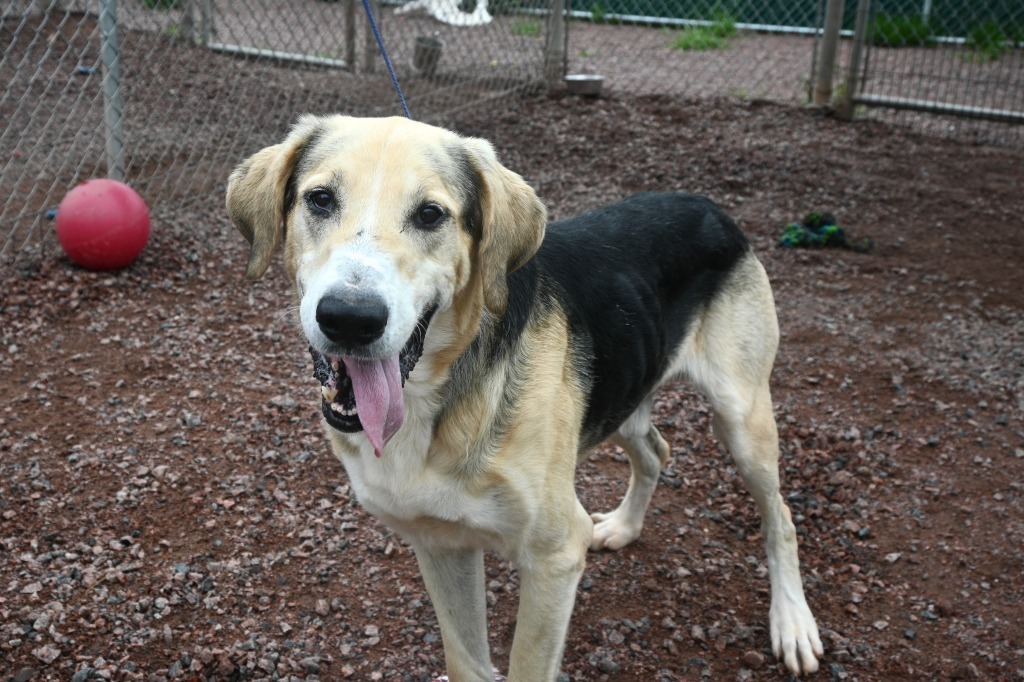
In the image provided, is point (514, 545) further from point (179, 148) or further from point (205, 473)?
point (179, 148)

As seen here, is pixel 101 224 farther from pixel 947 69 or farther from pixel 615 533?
pixel 947 69

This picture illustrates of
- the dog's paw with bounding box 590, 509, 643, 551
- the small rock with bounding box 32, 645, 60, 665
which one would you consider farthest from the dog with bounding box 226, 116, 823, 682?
the small rock with bounding box 32, 645, 60, 665

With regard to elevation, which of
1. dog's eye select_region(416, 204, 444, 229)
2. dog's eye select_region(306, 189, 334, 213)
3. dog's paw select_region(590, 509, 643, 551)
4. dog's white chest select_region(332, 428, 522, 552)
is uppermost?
dog's eye select_region(306, 189, 334, 213)

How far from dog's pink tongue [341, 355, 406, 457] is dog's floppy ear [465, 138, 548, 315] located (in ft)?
1.10

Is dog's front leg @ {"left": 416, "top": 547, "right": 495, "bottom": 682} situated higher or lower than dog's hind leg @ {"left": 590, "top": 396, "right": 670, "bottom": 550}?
higher

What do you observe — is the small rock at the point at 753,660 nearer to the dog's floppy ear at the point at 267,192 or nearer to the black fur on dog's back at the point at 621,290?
the black fur on dog's back at the point at 621,290

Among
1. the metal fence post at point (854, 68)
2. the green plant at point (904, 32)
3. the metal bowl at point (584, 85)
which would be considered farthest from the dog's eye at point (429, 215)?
the green plant at point (904, 32)

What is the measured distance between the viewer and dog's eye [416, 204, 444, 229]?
8.10ft

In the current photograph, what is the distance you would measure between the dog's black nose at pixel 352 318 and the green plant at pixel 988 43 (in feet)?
36.4

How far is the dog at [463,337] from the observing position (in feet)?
7.89

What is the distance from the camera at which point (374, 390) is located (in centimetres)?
242

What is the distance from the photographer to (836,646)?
354 centimetres

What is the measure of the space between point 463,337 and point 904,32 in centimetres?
1094

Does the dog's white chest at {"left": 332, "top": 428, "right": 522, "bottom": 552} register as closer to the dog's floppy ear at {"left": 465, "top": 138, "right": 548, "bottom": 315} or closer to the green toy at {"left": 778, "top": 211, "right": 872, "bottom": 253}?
the dog's floppy ear at {"left": 465, "top": 138, "right": 548, "bottom": 315}
